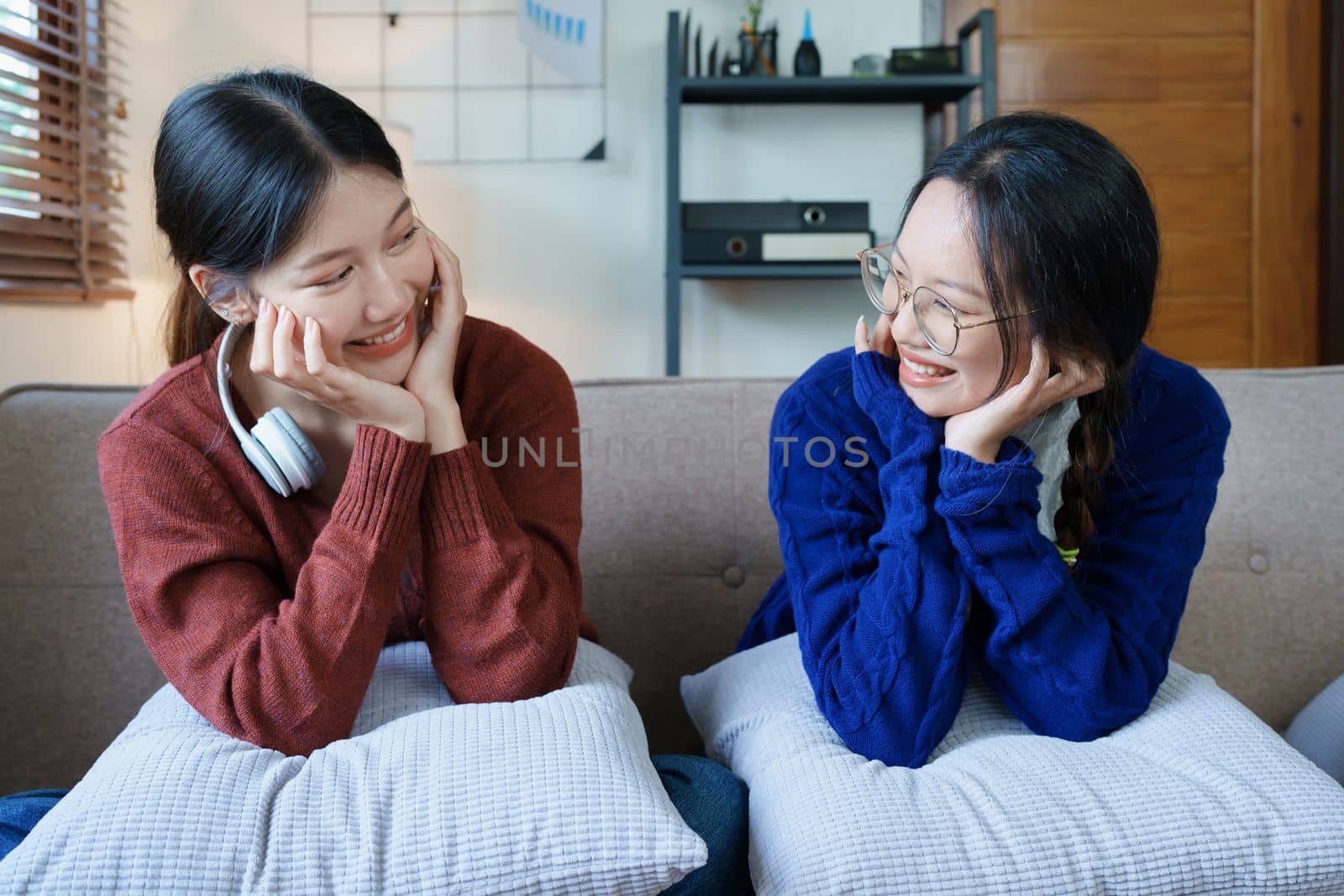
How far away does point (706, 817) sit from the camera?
967mm

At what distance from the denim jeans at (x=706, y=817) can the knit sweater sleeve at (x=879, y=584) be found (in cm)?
13

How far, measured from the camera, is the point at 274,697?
0.97 meters

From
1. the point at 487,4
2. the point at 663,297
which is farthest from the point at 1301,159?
the point at 487,4

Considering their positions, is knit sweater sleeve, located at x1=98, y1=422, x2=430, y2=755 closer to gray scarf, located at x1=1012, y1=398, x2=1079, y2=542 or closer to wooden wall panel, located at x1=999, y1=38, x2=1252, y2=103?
gray scarf, located at x1=1012, y1=398, x2=1079, y2=542

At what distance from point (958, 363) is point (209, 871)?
2.53ft

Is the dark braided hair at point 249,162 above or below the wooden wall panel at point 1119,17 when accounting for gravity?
below

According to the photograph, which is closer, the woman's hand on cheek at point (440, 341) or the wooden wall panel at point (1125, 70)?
the woman's hand on cheek at point (440, 341)

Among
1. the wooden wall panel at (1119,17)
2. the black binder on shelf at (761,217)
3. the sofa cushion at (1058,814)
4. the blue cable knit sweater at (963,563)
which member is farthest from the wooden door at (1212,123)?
the sofa cushion at (1058,814)

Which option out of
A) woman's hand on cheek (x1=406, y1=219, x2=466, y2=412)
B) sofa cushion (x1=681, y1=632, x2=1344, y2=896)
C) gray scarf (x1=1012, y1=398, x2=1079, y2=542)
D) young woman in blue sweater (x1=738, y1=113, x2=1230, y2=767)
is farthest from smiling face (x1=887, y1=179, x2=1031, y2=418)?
woman's hand on cheek (x1=406, y1=219, x2=466, y2=412)

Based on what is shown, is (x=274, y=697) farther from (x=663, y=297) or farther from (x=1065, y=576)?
(x=663, y=297)

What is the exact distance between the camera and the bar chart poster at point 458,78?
117 inches

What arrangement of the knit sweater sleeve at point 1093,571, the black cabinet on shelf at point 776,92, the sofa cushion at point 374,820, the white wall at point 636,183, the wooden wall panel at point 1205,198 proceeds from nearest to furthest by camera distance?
the sofa cushion at point 374,820 → the knit sweater sleeve at point 1093,571 → the black cabinet on shelf at point 776,92 → the wooden wall panel at point 1205,198 → the white wall at point 636,183

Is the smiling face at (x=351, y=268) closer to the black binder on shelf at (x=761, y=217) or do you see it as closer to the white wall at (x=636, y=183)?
the black binder on shelf at (x=761, y=217)

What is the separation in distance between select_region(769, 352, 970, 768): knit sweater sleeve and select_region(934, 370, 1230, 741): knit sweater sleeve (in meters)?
0.03
